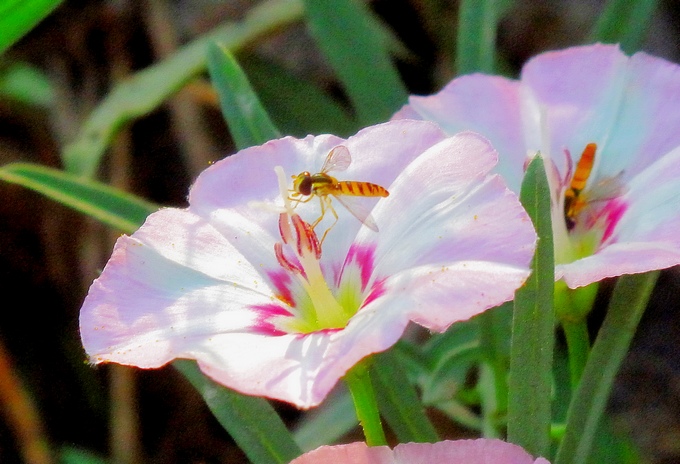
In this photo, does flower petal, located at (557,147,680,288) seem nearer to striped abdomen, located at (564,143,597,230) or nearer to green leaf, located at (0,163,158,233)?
striped abdomen, located at (564,143,597,230)

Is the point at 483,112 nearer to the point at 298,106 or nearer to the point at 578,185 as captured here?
the point at 578,185

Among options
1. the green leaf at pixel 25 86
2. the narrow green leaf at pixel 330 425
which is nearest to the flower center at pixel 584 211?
the narrow green leaf at pixel 330 425

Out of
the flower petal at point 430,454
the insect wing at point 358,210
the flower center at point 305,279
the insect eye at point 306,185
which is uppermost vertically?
the insect eye at point 306,185

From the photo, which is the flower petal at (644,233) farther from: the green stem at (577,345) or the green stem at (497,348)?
the green stem at (497,348)

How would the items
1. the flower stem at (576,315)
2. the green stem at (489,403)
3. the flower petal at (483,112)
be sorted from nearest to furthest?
1. the flower stem at (576,315)
2. the flower petal at (483,112)
3. the green stem at (489,403)

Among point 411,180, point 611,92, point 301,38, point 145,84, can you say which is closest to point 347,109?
point 301,38

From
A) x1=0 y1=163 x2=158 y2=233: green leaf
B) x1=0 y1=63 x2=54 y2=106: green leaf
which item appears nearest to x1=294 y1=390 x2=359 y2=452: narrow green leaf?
x1=0 y1=163 x2=158 y2=233: green leaf

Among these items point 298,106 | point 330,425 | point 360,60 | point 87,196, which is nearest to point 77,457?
point 330,425
